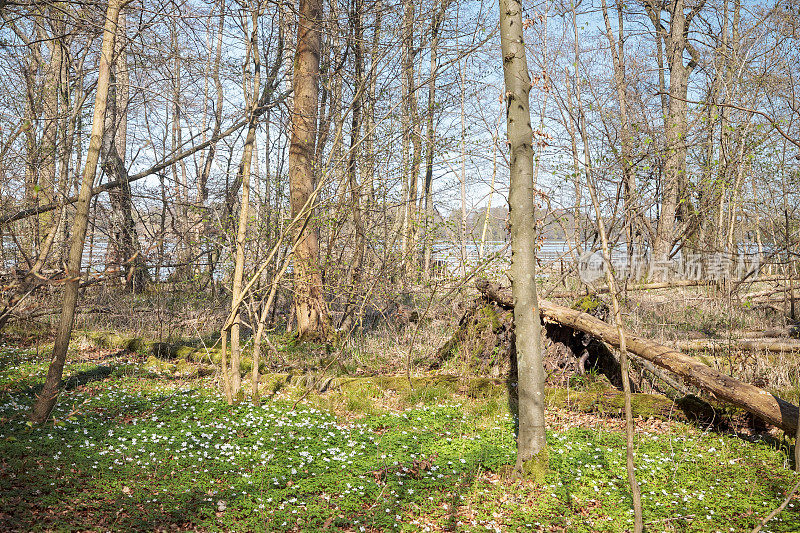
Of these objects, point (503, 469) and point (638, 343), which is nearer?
point (503, 469)

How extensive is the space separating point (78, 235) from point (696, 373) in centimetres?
661

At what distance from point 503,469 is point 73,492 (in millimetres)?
3542

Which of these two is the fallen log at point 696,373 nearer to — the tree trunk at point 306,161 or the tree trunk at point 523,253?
the tree trunk at point 523,253

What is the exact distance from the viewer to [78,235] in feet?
17.7

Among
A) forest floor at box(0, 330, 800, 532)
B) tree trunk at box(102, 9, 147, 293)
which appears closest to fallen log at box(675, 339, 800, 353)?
forest floor at box(0, 330, 800, 532)

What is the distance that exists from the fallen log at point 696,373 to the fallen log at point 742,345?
6.78 ft

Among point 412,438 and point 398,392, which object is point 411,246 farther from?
point 412,438

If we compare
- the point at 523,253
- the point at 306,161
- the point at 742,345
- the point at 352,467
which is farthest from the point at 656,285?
the point at 352,467

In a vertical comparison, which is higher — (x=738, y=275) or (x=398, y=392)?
(x=738, y=275)

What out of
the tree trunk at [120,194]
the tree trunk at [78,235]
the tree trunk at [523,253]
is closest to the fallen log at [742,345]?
the tree trunk at [523,253]

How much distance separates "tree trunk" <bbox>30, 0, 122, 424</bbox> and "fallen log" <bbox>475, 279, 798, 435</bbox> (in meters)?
5.73

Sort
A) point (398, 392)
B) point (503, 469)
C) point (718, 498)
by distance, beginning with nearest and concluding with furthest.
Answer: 1. point (718, 498)
2. point (503, 469)
3. point (398, 392)

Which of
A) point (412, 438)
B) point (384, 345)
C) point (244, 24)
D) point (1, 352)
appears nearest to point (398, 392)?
point (412, 438)

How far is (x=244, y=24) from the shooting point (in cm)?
648
